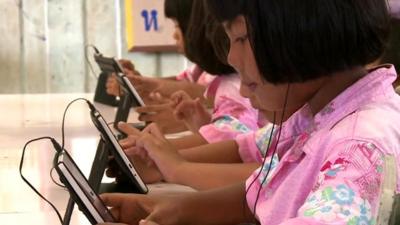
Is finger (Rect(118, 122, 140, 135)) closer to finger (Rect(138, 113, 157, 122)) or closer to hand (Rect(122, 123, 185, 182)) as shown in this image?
A: hand (Rect(122, 123, 185, 182))

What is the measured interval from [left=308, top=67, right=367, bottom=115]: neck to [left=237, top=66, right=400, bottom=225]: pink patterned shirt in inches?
0.4

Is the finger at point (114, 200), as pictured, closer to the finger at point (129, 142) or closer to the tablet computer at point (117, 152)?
the tablet computer at point (117, 152)

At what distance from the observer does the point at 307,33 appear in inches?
26.8

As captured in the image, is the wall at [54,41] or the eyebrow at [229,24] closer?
the eyebrow at [229,24]

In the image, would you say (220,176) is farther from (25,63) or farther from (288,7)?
(25,63)

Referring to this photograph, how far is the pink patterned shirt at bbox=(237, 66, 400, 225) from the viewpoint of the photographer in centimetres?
63

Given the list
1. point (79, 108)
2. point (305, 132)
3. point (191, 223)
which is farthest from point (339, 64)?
point (79, 108)

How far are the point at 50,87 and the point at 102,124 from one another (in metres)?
2.40

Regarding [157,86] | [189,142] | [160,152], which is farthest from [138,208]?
[157,86]

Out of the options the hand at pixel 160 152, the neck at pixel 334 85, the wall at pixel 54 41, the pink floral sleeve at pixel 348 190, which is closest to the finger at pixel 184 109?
the hand at pixel 160 152

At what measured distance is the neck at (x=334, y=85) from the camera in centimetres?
76

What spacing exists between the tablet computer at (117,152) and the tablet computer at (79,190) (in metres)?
0.21

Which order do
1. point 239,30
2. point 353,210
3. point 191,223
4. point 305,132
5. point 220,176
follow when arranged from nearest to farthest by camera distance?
point 353,210, point 239,30, point 305,132, point 191,223, point 220,176

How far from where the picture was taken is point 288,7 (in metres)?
0.68
